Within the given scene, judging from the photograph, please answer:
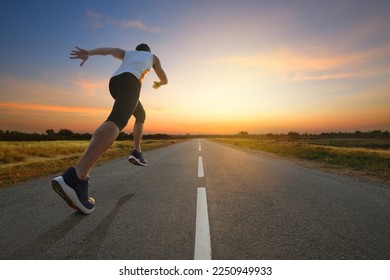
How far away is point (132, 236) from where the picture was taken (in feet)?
7.48

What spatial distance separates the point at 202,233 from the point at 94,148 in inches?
55.4

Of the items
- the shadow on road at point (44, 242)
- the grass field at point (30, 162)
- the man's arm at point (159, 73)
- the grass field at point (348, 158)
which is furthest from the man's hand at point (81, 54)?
the grass field at point (348, 158)

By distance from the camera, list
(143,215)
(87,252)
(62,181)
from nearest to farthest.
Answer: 1. (87,252)
2. (62,181)
3. (143,215)

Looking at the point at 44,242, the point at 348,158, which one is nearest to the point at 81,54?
the point at 44,242

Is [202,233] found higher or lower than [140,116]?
lower

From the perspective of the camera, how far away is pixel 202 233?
238 cm

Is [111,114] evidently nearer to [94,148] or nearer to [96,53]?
[94,148]

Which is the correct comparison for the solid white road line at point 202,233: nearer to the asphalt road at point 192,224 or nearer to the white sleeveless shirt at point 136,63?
the asphalt road at point 192,224

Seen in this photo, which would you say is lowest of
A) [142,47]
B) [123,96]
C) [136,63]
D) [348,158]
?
[348,158]

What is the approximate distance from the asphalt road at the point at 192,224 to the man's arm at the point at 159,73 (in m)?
1.85
